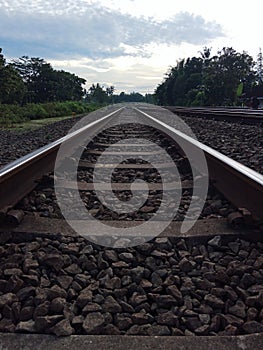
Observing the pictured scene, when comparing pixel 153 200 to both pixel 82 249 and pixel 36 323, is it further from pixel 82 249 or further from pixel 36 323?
pixel 36 323

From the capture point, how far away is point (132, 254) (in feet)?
6.15

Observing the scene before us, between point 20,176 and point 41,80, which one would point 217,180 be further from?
point 41,80

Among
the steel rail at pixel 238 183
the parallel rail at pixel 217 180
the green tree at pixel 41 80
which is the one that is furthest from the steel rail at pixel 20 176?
the green tree at pixel 41 80

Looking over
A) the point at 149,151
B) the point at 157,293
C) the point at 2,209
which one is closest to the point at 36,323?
the point at 157,293

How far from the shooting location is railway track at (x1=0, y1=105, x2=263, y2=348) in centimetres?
139

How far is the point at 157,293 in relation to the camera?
1571 mm

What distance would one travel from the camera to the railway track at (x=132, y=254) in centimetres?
139

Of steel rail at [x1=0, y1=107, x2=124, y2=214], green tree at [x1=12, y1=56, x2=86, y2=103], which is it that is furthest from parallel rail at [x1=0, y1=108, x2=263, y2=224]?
green tree at [x1=12, y1=56, x2=86, y2=103]

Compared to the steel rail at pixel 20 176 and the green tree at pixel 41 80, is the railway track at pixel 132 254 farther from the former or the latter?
the green tree at pixel 41 80

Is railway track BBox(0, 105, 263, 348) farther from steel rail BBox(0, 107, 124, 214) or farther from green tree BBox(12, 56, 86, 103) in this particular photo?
green tree BBox(12, 56, 86, 103)

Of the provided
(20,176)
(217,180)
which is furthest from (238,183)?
(20,176)

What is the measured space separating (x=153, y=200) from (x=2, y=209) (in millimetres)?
1087

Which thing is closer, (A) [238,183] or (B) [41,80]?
(A) [238,183]

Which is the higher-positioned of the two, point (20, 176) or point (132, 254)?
point (20, 176)
